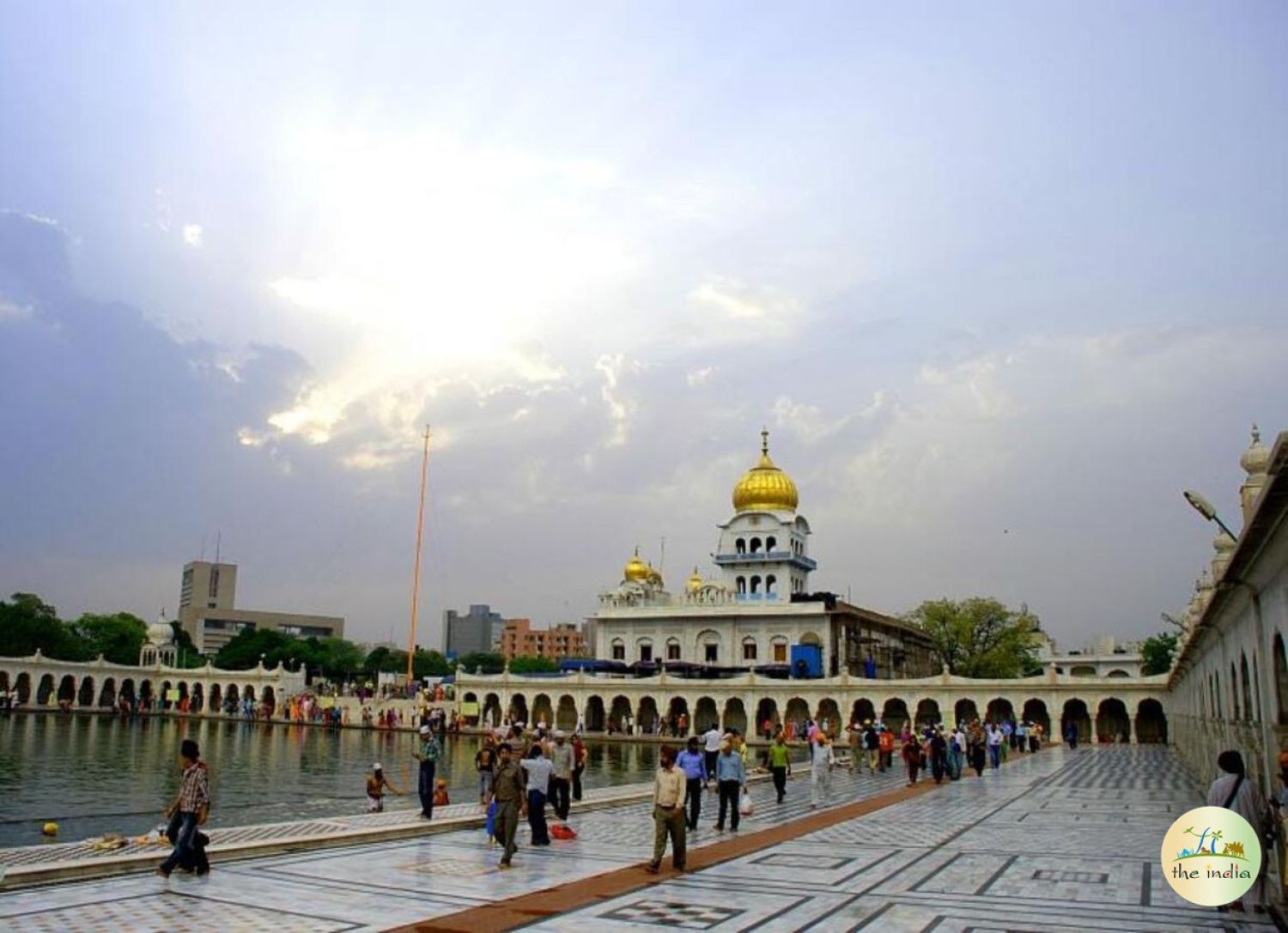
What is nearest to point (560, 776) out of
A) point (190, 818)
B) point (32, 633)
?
point (190, 818)

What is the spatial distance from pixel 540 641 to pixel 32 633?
4082 inches

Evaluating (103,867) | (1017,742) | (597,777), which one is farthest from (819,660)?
(103,867)

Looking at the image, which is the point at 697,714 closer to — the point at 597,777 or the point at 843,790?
the point at 597,777

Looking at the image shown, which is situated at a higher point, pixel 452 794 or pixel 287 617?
pixel 287 617

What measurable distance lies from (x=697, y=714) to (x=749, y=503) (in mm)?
17581

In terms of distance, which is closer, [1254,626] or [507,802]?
[507,802]

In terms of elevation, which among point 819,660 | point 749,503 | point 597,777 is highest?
point 749,503

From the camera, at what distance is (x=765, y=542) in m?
75.0

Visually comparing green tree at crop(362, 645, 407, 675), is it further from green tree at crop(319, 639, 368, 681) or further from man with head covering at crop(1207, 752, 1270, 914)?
man with head covering at crop(1207, 752, 1270, 914)

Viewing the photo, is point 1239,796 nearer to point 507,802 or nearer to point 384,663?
point 507,802

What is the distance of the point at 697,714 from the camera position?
6519 centimetres

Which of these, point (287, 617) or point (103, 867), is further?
point (287, 617)

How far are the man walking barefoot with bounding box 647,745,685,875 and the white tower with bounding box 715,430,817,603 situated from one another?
200 feet

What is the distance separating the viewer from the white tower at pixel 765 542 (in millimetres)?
73938
